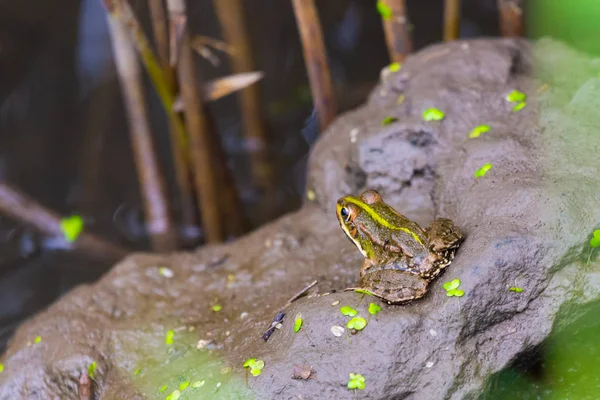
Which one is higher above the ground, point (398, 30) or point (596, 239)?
point (398, 30)

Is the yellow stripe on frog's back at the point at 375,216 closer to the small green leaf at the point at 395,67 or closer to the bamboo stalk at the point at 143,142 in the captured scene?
the small green leaf at the point at 395,67

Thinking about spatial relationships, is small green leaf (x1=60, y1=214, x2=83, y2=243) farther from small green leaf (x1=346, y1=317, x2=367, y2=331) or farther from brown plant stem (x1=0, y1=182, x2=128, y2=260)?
small green leaf (x1=346, y1=317, x2=367, y2=331)

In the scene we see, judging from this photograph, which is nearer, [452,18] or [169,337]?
[169,337]

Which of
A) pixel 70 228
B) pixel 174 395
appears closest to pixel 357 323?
pixel 174 395

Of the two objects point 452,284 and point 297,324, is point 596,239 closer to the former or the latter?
point 452,284

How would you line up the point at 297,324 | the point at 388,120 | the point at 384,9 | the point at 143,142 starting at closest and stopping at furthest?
the point at 297,324, the point at 388,120, the point at 384,9, the point at 143,142

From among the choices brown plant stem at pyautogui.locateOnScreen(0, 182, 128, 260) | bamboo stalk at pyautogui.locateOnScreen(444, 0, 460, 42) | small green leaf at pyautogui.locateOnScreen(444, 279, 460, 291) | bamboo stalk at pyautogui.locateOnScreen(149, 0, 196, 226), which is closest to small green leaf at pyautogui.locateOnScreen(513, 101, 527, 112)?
bamboo stalk at pyautogui.locateOnScreen(444, 0, 460, 42)

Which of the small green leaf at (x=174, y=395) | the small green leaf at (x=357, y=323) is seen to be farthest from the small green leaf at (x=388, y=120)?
the small green leaf at (x=174, y=395)
